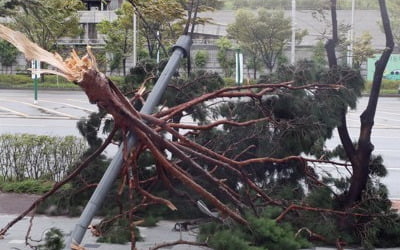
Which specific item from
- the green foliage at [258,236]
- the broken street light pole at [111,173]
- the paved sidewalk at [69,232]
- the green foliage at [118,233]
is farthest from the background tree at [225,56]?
the green foliage at [258,236]

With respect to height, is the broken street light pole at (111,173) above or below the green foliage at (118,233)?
above

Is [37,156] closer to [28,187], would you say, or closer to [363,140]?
[28,187]

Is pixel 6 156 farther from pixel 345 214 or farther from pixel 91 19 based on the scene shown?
pixel 91 19

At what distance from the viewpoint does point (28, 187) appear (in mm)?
8953

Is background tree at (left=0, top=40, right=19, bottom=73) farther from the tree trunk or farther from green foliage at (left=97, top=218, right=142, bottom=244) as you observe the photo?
green foliage at (left=97, top=218, right=142, bottom=244)

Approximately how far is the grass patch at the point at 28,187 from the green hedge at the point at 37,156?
0.28 meters

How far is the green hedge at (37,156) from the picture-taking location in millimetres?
9359

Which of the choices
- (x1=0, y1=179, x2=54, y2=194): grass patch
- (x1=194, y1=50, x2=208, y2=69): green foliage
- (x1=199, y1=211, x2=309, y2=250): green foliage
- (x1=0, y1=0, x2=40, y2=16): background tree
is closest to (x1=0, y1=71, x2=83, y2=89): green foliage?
(x1=194, y1=50, x2=208, y2=69): green foliage

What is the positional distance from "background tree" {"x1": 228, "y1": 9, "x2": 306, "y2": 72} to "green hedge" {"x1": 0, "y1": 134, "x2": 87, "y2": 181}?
2595 cm

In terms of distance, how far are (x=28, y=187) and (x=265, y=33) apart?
2801 centimetres

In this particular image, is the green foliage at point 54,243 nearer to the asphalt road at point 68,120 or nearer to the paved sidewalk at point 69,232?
the paved sidewalk at point 69,232

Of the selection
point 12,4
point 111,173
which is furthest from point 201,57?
point 111,173

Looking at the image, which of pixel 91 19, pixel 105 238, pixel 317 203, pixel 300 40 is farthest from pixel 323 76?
pixel 91 19

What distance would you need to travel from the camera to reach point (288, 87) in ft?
21.4
